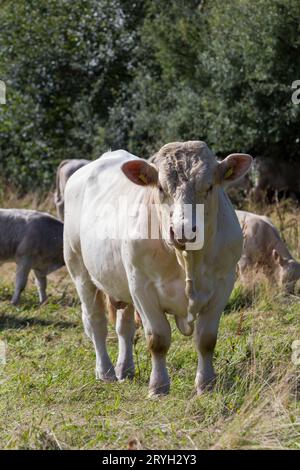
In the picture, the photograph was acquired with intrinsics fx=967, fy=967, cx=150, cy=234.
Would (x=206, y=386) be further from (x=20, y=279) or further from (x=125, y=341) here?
(x=20, y=279)

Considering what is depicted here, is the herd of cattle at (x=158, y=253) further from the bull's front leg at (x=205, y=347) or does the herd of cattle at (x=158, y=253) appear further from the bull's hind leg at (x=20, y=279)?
the bull's hind leg at (x=20, y=279)

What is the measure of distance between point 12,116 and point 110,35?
2963mm

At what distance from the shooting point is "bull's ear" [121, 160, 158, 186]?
6684mm

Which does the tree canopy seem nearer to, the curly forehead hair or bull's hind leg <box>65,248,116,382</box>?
bull's hind leg <box>65,248,116,382</box>

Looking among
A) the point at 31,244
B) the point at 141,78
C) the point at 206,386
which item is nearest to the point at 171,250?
the point at 206,386

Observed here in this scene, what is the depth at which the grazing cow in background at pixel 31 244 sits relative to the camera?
12836 mm

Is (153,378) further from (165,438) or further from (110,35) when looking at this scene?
(110,35)

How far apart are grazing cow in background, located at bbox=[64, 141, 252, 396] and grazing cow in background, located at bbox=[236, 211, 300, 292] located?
3.68 m

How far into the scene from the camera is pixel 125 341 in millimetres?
8195

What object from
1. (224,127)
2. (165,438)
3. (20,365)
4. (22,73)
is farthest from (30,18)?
(165,438)

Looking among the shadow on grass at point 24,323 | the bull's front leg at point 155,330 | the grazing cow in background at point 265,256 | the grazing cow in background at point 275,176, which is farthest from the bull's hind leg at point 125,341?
the grazing cow in background at point 275,176

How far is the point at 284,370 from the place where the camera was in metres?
6.96

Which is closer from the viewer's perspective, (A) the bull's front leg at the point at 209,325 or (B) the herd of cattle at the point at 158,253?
(B) the herd of cattle at the point at 158,253

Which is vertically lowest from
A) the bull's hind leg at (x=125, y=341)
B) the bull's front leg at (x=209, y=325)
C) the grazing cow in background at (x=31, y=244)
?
the grazing cow in background at (x=31, y=244)
